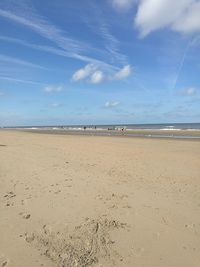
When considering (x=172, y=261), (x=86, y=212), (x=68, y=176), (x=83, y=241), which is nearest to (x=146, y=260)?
(x=172, y=261)

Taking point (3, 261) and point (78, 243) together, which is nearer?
point (3, 261)

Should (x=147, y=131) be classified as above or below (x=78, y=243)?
below

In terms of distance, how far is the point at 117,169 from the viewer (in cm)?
1144

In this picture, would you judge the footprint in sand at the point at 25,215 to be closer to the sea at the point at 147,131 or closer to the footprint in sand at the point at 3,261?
the footprint in sand at the point at 3,261

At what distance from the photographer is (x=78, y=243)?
→ 15.6 ft

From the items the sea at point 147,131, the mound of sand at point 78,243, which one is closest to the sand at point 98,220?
the mound of sand at point 78,243

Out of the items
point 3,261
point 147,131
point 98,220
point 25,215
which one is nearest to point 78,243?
point 98,220

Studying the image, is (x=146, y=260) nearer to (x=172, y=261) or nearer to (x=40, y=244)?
(x=172, y=261)

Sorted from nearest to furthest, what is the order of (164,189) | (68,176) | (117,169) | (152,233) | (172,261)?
(172,261) < (152,233) < (164,189) < (68,176) < (117,169)

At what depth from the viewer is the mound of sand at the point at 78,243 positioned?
4.27 m

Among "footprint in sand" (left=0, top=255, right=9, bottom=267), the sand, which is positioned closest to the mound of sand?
the sand

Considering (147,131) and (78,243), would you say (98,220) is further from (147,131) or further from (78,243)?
(147,131)

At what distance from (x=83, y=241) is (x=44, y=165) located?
23.7 ft

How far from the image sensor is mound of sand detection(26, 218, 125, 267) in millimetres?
4270
